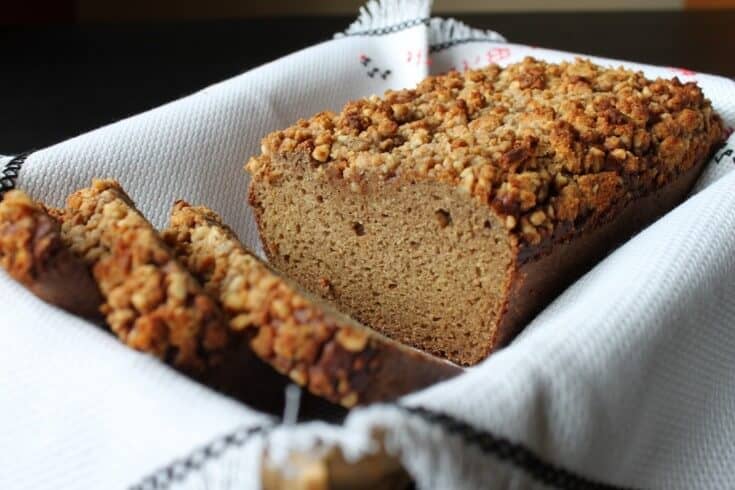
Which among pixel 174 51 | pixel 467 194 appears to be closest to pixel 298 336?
pixel 467 194

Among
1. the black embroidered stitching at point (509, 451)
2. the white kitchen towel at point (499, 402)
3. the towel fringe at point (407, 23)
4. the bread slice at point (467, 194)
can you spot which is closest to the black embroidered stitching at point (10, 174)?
the white kitchen towel at point (499, 402)

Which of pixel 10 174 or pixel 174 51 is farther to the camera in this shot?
pixel 174 51

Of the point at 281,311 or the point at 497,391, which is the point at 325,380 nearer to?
the point at 281,311

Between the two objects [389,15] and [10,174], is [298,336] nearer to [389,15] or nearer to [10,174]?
[10,174]

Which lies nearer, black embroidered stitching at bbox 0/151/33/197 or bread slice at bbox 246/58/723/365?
bread slice at bbox 246/58/723/365

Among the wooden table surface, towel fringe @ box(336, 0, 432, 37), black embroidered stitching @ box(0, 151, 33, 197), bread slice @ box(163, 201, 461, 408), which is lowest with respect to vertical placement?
the wooden table surface

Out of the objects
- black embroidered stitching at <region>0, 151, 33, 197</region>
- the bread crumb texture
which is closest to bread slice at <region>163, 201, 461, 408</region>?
the bread crumb texture

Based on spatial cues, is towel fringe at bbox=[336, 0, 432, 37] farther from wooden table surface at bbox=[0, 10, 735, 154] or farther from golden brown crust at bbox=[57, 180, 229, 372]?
golden brown crust at bbox=[57, 180, 229, 372]

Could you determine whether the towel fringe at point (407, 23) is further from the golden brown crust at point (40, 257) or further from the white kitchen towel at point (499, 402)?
the golden brown crust at point (40, 257)
